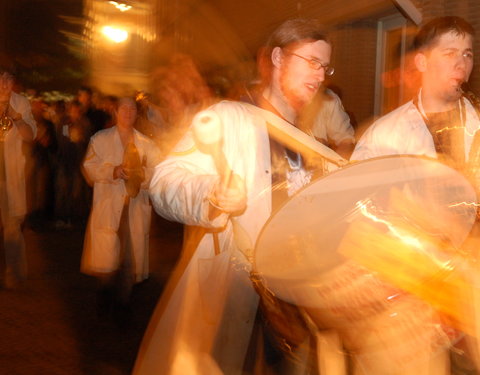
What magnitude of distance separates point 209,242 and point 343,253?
550mm

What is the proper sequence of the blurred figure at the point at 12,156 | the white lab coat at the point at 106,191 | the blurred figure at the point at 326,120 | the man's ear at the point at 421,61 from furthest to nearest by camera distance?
the blurred figure at the point at 12,156
the white lab coat at the point at 106,191
the man's ear at the point at 421,61
the blurred figure at the point at 326,120

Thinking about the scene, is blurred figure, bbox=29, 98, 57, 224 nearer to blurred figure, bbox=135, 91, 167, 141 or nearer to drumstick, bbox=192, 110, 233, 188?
blurred figure, bbox=135, 91, 167, 141

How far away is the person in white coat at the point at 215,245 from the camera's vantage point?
7.47 feet

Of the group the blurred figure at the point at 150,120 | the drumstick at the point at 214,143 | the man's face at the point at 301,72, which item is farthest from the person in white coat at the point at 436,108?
the blurred figure at the point at 150,120

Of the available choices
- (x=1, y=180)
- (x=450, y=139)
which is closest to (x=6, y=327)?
(x=1, y=180)

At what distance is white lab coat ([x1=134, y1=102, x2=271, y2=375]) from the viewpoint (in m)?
2.32

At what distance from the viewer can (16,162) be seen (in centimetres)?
662

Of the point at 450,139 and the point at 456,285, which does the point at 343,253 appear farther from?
the point at 450,139

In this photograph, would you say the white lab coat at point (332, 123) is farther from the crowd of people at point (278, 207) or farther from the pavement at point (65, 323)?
the pavement at point (65, 323)

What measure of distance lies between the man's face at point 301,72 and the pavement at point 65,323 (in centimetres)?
286

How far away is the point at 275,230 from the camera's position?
2.02 metres

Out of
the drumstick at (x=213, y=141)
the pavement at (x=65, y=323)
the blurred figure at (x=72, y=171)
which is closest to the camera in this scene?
the drumstick at (x=213, y=141)

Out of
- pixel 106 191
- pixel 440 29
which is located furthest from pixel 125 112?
pixel 440 29

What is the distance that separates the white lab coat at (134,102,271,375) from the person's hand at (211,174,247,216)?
17 cm
